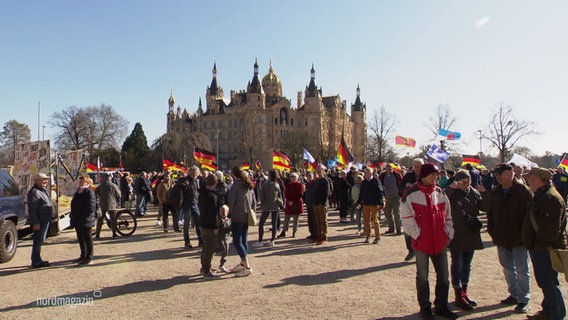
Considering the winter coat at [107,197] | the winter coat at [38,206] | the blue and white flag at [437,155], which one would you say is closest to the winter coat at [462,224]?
the winter coat at [38,206]

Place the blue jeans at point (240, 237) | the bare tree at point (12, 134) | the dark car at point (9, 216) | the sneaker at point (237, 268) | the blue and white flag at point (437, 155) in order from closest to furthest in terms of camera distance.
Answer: the blue jeans at point (240, 237) → the sneaker at point (237, 268) → the dark car at point (9, 216) → the blue and white flag at point (437, 155) → the bare tree at point (12, 134)

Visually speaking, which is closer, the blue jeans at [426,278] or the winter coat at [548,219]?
the winter coat at [548,219]

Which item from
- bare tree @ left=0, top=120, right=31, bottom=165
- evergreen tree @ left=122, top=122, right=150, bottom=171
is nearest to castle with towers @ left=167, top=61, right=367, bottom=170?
evergreen tree @ left=122, top=122, right=150, bottom=171

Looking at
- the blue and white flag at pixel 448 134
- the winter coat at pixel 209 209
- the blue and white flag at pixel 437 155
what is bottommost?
the winter coat at pixel 209 209

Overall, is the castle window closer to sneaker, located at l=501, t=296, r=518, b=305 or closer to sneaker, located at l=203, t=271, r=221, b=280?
sneaker, located at l=203, t=271, r=221, b=280

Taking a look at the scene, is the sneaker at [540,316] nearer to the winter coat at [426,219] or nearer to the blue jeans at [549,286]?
the blue jeans at [549,286]

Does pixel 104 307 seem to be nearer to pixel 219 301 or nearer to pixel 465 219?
pixel 219 301

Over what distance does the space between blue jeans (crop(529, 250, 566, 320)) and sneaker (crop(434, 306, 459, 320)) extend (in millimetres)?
1074

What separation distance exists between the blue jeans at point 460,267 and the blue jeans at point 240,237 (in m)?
3.65

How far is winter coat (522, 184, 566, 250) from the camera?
538 cm

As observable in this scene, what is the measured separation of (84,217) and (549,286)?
27.2 feet

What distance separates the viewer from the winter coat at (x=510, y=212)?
Answer: 6.02 meters

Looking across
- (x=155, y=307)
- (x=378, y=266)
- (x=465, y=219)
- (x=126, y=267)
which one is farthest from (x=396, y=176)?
(x=155, y=307)

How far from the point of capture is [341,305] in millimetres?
6418
